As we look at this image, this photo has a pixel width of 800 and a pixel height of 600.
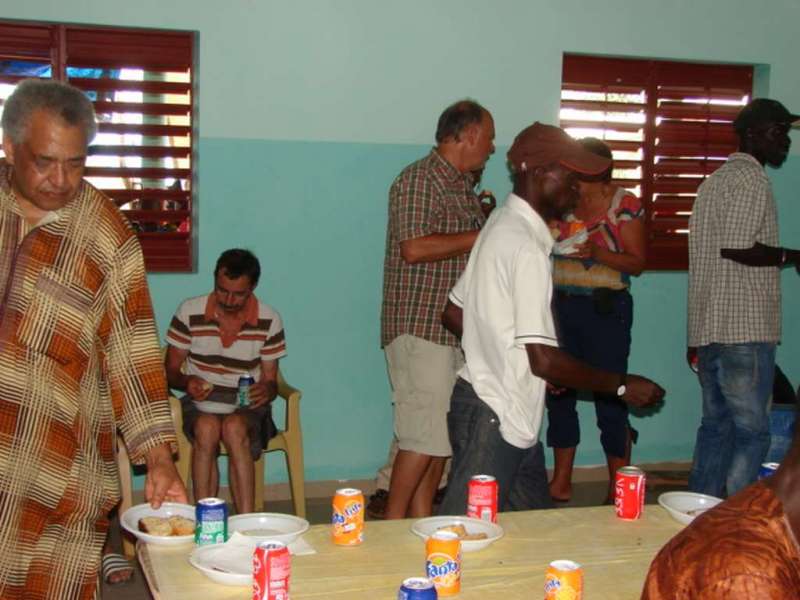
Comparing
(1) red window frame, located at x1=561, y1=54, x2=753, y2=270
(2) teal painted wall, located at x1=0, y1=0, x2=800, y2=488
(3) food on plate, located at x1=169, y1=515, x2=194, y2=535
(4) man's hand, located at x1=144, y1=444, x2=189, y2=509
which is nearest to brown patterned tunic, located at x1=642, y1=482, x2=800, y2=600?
(3) food on plate, located at x1=169, y1=515, x2=194, y2=535

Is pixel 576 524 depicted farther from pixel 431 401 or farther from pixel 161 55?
pixel 161 55

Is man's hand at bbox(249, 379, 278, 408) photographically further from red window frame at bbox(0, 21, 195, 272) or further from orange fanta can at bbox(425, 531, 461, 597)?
orange fanta can at bbox(425, 531, 461, 597)

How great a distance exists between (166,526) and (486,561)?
78cm

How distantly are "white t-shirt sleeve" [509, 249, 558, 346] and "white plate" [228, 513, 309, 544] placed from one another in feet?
2.71

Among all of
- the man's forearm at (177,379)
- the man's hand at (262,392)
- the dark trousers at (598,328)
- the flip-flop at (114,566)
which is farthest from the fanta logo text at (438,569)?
the dark trousers at (598,328)

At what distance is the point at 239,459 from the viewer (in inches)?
186

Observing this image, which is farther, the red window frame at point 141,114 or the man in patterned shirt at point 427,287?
the red window frame at point 141,114

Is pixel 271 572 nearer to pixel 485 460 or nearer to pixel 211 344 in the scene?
pixel 485 460

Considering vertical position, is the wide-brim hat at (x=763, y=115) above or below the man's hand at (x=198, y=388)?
above

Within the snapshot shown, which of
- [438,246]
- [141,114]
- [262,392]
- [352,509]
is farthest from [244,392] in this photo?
[352,509]

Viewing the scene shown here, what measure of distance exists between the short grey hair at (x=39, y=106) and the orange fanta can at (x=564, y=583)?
1.45 metres

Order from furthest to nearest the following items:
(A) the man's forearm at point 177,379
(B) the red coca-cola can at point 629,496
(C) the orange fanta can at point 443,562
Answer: (A) the man's forearm at point 177,379
(B) the red coca-cola can at point 629,496
(C) the orange fanta can at point 443,562

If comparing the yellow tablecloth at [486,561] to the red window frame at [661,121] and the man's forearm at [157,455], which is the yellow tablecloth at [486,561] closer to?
the man's forearm at [157,455]

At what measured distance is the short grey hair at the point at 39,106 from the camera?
244cm
